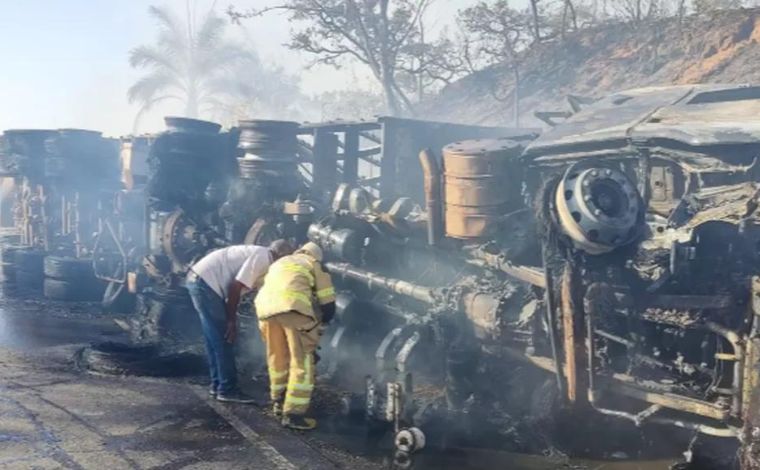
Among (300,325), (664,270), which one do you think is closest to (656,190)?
(664,270)

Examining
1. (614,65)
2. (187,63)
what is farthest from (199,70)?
(614,65)

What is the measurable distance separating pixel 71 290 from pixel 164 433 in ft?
22.8

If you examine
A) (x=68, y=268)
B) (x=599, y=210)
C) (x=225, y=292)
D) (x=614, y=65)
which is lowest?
(x=68, y=268)

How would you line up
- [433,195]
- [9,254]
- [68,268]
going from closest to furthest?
[433,195], [68,268], [9,254]

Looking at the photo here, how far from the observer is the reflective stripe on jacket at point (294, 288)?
18.5 ft

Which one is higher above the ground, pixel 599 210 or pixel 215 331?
pixel 599 210

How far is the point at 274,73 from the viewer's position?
40.8 metres

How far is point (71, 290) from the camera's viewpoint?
11.5m

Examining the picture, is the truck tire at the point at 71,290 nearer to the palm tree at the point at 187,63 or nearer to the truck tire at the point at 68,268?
the truck tire at the point at 68,268

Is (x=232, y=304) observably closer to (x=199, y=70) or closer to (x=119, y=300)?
(x=119, y=300)

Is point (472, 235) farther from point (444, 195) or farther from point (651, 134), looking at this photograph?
point (651, 134)

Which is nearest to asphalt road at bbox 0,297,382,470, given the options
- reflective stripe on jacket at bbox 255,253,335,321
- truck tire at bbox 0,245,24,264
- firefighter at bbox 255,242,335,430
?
firefighter at bbox 255,242,335,430

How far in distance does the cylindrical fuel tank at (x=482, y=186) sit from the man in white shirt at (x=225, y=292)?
160 cm

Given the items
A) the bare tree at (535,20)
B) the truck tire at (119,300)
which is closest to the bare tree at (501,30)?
the bare tree at (535,20)
